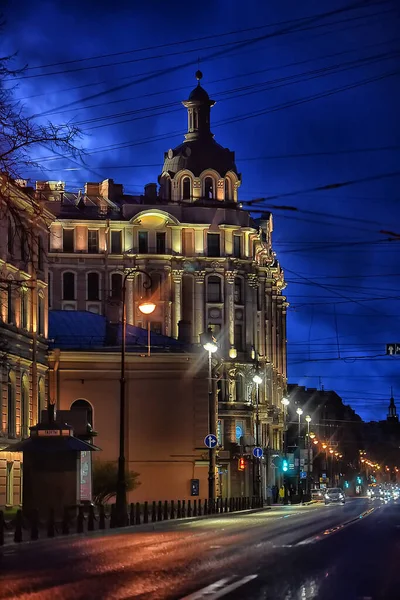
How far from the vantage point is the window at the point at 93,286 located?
110 m

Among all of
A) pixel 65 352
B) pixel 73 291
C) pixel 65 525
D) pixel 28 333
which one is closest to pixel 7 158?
pixel 65 525

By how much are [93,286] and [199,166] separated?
14.8 meters

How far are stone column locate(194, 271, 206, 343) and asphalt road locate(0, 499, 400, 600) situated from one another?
254ft

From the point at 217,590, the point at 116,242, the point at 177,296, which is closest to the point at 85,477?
the point at 217,590

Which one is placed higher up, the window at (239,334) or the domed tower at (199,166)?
the domed tower at (199,166)

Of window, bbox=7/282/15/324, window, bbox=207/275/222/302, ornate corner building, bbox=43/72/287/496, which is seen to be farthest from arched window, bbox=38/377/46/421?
window, bbox=207/275/222/302

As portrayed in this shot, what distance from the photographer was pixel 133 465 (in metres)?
71.3

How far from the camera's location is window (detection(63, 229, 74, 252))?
111m

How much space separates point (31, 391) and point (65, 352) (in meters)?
7.65

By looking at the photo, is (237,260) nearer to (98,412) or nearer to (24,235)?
(98,412)

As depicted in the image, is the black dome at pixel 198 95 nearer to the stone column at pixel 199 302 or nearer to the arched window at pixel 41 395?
the stone column at pixel 199 302

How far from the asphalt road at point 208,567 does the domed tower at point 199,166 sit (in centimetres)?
7835

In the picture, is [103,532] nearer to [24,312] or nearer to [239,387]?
[24,312]

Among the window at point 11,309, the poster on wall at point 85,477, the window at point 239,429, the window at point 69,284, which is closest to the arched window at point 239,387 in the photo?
the window at point 239,429
